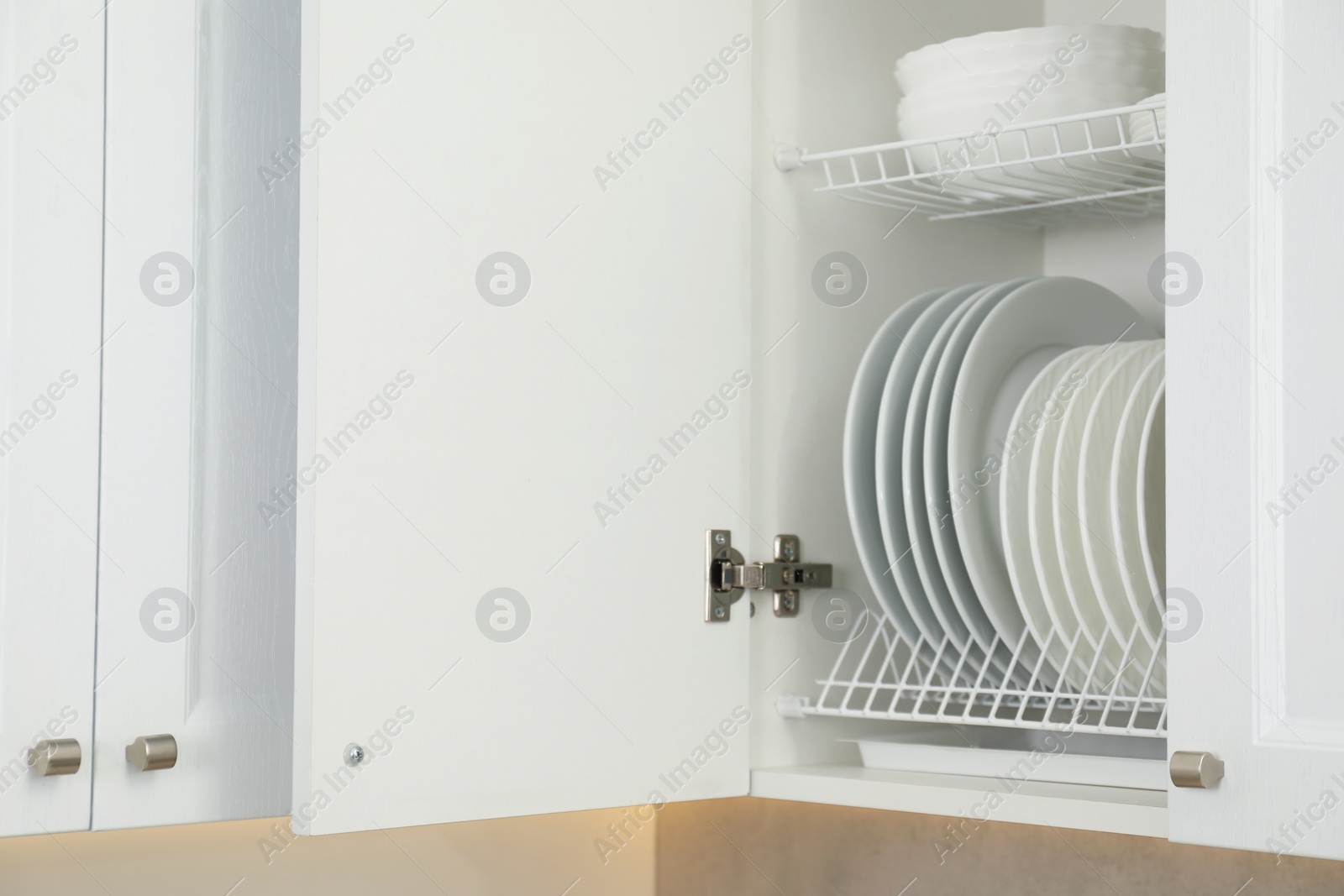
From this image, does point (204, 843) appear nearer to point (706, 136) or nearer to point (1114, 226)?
point (706, 136)

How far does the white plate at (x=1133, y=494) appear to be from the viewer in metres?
0.99

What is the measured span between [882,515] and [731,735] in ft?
0.72

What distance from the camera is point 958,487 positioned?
42.5 inches

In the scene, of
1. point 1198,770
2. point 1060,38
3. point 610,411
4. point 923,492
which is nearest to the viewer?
point 1198,770

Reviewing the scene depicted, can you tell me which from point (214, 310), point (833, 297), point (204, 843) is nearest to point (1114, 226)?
point (833, 297)

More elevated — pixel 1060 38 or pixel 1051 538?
pixel 1060 38

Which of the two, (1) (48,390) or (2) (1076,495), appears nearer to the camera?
(1) (48,390)

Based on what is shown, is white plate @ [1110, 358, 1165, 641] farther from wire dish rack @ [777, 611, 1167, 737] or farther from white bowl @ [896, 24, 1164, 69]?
white bowl @ [896, 24, 1164, 69]

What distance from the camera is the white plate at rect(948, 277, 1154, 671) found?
3.61ft

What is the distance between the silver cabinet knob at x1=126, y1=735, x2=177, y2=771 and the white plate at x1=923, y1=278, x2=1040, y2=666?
0.59m

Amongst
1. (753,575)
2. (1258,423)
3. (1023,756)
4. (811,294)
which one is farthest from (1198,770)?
(811,294)

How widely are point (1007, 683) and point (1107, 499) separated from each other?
17 cm

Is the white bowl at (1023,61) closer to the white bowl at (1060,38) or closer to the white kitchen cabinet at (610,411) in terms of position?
the white bowl at (1060,38)

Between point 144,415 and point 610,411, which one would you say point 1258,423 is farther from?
point 144,415
